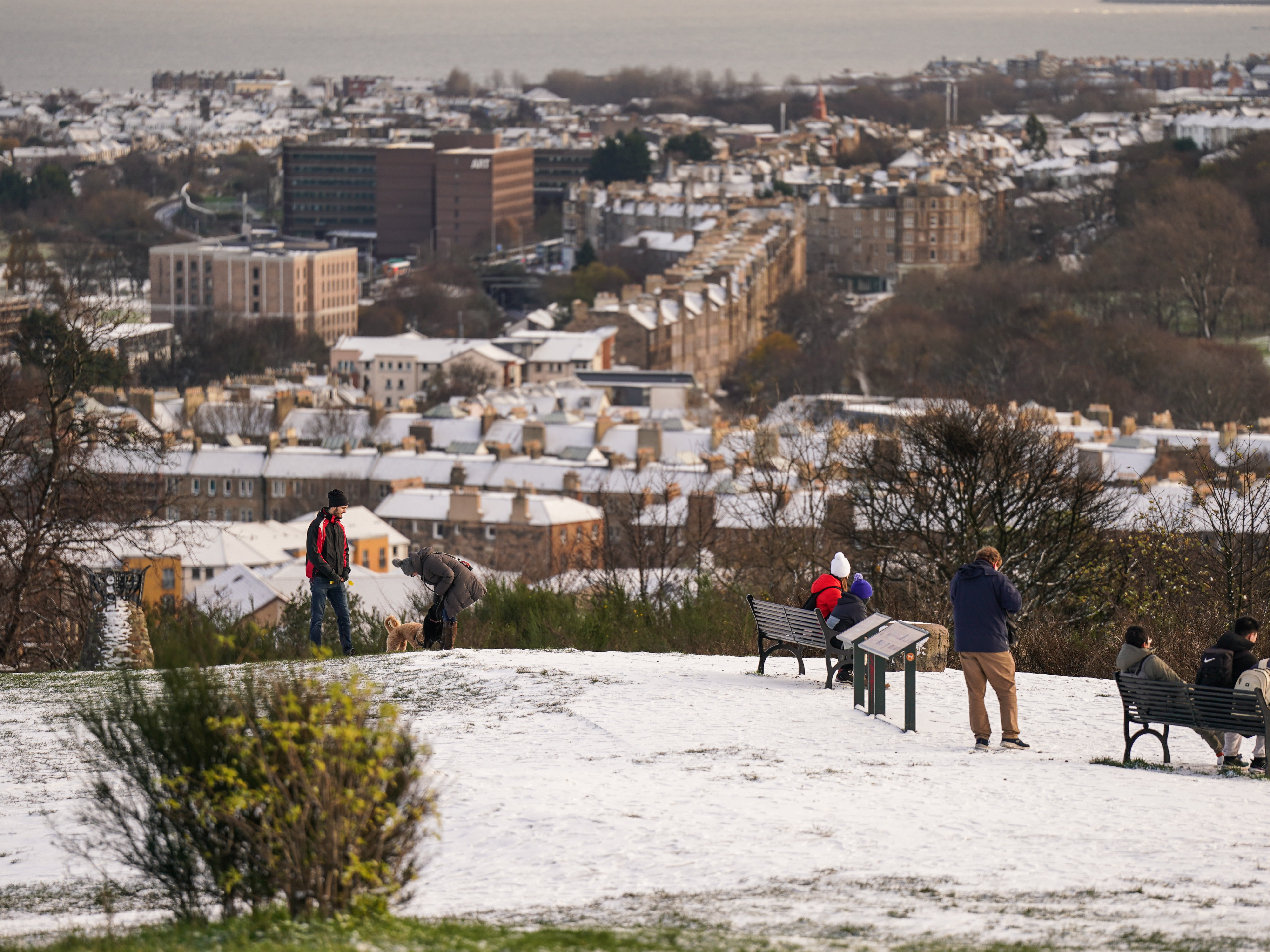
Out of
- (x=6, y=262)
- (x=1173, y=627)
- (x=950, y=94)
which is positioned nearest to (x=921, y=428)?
(x=1173, y=627)

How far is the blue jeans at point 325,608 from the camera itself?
11133mm

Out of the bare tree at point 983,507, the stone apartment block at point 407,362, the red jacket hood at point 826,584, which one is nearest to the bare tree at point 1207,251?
the stone apartment block at point 407,362

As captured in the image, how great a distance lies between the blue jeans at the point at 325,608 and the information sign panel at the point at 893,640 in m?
3.26

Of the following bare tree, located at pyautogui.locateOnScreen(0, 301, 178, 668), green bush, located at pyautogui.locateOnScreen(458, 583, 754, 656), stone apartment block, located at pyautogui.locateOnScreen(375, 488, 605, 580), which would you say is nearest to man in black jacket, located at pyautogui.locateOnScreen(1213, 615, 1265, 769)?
green bush, located at pyautogui.locateOnScreen(458, 583, 754, 656)

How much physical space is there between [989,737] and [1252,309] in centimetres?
5991

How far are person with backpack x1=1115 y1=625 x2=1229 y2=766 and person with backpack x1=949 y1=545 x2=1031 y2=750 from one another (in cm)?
55

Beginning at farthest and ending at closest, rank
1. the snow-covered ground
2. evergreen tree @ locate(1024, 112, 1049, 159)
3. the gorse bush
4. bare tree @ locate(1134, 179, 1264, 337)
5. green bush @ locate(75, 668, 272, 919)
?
evergreen tree @ locate(1024, 112, 1049, 159)
bare tree @ locate(1134, 179, 1264, 337)
the snow-covered ground
green bush @ locate(75, 668, 272, 919)
the gorse bush

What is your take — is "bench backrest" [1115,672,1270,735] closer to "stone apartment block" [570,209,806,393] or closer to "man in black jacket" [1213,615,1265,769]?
"man in black jacket" [1213,615,1265,769]

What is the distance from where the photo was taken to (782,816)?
24.4 ft

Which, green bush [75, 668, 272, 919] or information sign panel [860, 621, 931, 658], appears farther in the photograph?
information sign panel [860, 621, 931, 658]

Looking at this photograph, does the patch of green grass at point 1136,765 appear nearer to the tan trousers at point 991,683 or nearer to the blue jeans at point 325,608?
the tan trousers at point 991,683

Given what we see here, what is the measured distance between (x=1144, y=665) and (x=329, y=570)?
15.2ft

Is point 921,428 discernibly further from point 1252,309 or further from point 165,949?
point 1252,309

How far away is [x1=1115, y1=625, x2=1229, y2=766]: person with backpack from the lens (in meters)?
8.85
